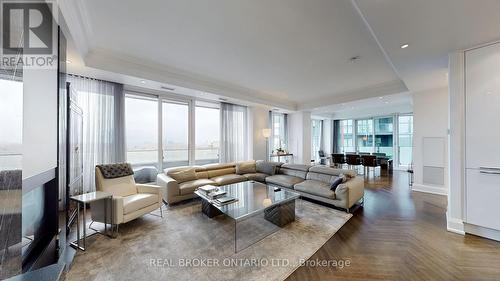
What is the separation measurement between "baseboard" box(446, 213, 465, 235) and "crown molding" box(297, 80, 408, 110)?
3.37 metres

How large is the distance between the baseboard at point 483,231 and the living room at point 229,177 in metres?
0.01

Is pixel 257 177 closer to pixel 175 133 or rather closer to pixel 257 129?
pixel 257 129

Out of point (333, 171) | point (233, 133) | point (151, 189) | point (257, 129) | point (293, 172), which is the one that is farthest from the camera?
point (257, 129)

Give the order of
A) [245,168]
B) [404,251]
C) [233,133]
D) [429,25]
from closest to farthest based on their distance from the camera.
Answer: [429,25], [404,251], [245,168], [233,133]

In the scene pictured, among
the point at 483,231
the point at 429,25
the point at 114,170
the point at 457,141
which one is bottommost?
the point at 483,231

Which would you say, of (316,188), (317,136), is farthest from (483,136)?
(317,136)

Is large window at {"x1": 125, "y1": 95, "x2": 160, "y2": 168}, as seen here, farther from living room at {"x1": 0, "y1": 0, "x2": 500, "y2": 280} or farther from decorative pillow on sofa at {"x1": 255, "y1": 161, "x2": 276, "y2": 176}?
decorative pillow on sofa at {"x1": 255, "y1": 161, "x2": 276, "y2": 176}

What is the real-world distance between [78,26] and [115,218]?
260 cm

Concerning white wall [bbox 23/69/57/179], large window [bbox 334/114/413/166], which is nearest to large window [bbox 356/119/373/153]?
large window [bbox 334/114/413/166]

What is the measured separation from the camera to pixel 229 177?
4.80 m

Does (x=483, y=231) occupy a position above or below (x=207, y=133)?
below

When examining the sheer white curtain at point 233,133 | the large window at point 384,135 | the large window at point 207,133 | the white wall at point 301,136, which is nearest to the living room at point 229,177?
the large window at point 207,133

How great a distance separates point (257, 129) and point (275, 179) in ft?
8.69

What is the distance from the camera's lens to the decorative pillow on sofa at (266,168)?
17.2ft
